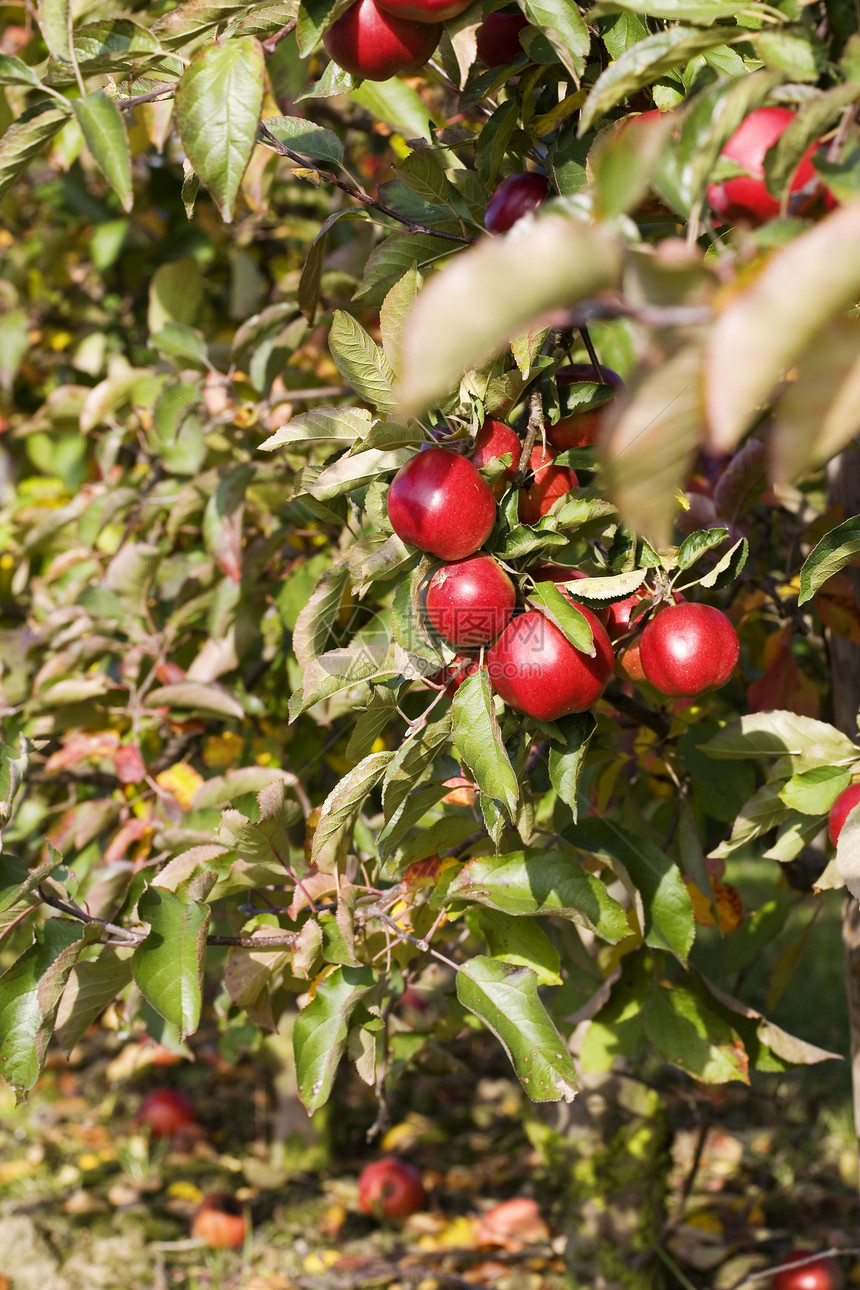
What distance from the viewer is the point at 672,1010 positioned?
105 cm

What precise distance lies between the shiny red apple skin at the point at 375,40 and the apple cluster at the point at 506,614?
0.86 ft

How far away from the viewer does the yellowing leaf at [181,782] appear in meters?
1.38

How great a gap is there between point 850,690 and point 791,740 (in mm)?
404

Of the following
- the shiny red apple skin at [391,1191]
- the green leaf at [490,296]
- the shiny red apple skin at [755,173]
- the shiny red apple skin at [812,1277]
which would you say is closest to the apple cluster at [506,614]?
the shiny red apple skin at [755,173]

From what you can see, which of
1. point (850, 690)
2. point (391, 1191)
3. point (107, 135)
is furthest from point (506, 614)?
point (391, 1191)

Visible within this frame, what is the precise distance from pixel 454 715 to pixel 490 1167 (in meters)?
1.85

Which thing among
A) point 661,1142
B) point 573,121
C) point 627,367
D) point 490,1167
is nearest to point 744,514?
point 573,121

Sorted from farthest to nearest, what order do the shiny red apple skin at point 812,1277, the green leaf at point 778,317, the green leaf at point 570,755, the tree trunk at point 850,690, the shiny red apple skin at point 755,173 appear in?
the shiny red apple skin at point 812,1277
the tree trunk at point 850,690
the green leaf at point 570,755
the shiny red apple skin at point 755,173
the green leaf at point 778,317

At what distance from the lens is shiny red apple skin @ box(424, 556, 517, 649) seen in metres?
0.73

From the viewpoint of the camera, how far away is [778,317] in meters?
0.34

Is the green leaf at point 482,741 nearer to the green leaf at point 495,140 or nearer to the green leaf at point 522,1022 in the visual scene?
the green leaf at point 522,1022

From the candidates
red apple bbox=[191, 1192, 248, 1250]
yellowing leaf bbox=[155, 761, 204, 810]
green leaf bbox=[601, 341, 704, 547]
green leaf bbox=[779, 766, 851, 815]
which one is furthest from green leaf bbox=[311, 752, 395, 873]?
red apple bbox=[191, 1192, 248, 1250]

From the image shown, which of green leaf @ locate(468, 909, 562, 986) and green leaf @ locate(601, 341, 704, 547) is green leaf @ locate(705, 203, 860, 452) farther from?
green leaf @ locate(468, 909, 562, 986)

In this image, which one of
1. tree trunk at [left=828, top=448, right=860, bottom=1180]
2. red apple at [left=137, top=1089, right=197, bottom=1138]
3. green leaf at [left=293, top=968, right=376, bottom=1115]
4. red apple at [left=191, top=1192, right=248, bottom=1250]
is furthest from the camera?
red apple at [left=137, top=1089, right=197, bottom=1138]
